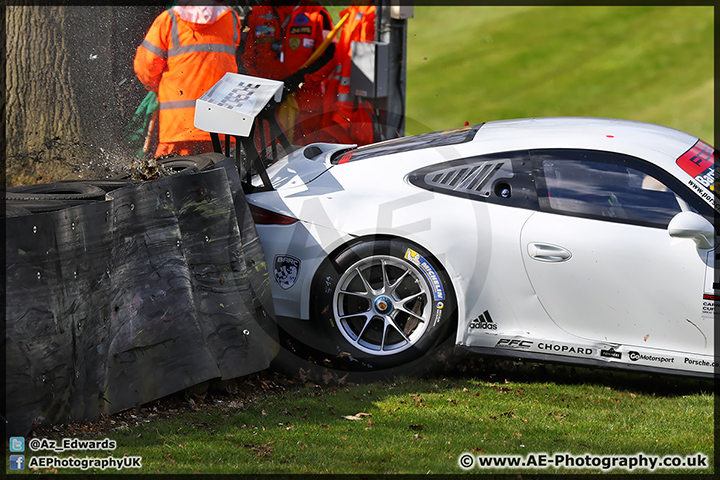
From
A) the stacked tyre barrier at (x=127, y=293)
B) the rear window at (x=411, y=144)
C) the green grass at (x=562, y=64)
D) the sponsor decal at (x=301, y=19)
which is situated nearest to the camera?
the stacked tyre barrier at (x=127, y=293)

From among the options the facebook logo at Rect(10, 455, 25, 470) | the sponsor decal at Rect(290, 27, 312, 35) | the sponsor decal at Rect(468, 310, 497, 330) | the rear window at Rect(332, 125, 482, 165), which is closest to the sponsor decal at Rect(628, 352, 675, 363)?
the sponsor decal at Rect(468, 310, 497, 330)

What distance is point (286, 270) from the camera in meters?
5.10

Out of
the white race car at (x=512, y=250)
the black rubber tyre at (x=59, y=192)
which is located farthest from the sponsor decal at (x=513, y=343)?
the black rubber tyre at (x=59, y=192)

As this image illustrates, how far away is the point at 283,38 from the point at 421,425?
592 centimetres

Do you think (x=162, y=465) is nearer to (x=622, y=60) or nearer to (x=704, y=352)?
(x=704, y=352)

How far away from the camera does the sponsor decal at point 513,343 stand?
4797mm

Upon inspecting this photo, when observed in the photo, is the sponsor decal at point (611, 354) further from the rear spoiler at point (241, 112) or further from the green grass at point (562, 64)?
the green grass at point (562, 64)

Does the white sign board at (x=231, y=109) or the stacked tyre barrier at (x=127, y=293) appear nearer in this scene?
the stacked tyre barrier at (x=127, y=293)

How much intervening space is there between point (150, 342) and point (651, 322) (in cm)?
289

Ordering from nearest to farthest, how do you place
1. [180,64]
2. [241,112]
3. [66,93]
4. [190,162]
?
1. [241,112]
2. [190,162]
3. [180,64]
4. [66,93]

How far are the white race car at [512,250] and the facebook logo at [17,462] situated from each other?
6.46 feet

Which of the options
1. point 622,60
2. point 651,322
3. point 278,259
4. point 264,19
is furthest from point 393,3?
point 622,60

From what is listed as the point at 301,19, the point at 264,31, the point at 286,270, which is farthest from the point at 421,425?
the point at 264,31

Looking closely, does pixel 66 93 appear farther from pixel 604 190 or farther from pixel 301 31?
pixel 604 190
